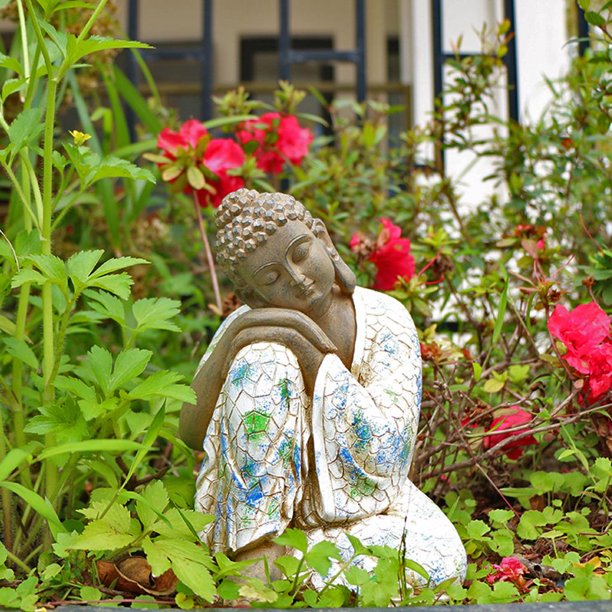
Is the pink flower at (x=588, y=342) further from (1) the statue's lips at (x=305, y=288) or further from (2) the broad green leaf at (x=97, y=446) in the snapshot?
(2) the broad green leaf at (x=97, y=446)

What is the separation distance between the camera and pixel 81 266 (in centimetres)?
133

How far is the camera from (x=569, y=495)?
68.6 inches

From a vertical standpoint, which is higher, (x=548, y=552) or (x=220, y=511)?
(x=220, y=511)

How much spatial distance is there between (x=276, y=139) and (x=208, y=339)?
637mm

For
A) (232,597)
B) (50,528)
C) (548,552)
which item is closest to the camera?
(232,597)

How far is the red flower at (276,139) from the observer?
226 centimetres

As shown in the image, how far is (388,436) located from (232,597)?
345 mm

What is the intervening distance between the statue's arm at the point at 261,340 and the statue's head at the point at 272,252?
0.12ft

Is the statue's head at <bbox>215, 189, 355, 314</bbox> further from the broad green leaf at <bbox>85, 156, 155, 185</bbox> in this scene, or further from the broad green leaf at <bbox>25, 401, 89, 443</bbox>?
the broad green leaf at <bbox>25, 401, 89, 443</bbox>

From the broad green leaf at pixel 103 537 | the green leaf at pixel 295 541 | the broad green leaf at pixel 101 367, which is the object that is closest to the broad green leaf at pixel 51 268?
the broad green leaf at pixel 101 367

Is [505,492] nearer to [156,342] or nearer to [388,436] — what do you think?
[388,436]

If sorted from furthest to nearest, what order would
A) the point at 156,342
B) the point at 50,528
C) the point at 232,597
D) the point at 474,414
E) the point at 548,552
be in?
1. the point at 156,342
2. the point at 474,414
3. the point at 548,552
4. the point at 50,528
5. the point at 232,597

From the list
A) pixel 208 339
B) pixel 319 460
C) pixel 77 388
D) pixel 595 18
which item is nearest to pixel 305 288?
pixel 319 460

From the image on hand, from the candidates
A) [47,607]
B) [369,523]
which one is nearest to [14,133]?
[47,607]
